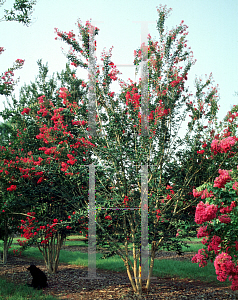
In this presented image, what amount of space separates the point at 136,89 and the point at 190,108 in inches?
52.1

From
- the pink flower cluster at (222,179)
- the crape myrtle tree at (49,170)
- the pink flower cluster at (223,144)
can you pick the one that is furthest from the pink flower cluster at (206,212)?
the crape myrtle tree at (49,170)

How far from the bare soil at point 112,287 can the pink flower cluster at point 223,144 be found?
3195 mm

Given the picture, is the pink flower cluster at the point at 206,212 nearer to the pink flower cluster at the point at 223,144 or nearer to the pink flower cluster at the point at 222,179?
the pink flower cluster at the point at 222,179

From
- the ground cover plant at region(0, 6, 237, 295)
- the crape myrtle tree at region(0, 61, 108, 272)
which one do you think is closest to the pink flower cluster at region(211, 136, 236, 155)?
the ground cover plant at region(0, 6, 237, 295)

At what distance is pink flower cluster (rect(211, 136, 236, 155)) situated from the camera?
5090 millimetres

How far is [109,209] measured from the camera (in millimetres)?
5898

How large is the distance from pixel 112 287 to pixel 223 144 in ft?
14.0

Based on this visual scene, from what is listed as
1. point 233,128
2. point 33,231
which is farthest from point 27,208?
point 233,128

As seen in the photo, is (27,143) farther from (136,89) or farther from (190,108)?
(190,108)

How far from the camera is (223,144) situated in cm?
515

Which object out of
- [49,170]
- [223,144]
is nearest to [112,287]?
[49,170]

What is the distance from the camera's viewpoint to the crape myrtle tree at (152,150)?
582 cm

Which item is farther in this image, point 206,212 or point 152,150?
point 152,150

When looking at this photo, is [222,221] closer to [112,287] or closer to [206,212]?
[206,212]
